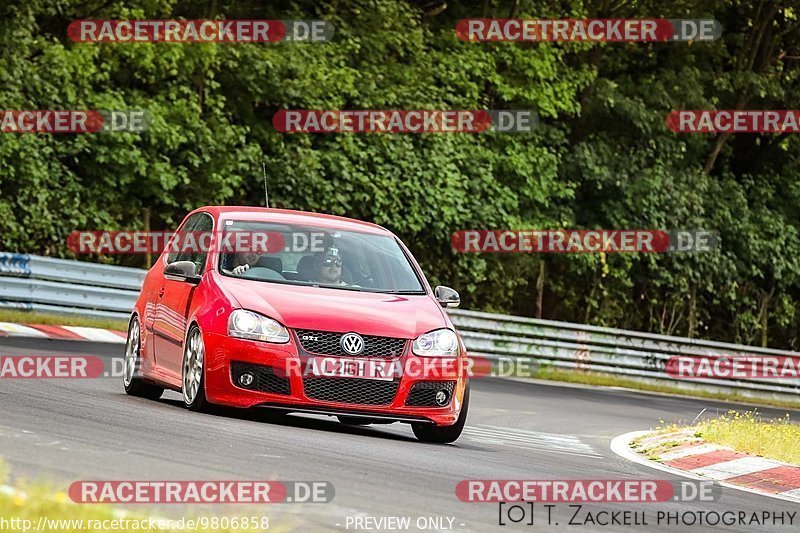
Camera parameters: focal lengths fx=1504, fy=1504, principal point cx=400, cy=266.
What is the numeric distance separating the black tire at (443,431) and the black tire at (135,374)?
2.45 metres

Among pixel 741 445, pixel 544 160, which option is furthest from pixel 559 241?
pixel 741 445

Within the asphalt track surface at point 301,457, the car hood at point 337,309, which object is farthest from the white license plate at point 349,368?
the asphalt track surface at point 301,457

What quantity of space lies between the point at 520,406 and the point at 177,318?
781 centimetres

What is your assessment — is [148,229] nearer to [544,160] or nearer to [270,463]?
[544,160]

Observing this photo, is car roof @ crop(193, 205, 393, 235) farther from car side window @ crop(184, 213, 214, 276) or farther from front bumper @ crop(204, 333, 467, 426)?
front bumper @ crop(204, 333, 467, 426)

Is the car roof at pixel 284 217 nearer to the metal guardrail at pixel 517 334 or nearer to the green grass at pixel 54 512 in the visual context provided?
the green grass at pixel 54 512

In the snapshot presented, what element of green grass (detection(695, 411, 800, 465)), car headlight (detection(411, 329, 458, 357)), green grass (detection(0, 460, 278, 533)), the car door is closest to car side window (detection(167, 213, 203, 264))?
the car door

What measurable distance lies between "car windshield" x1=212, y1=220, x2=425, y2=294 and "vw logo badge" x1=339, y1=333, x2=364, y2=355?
96 centimetres

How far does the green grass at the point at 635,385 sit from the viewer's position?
88.5 feet

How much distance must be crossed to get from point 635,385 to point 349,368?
17992 mm

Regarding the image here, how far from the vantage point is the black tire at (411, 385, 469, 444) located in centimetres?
1148

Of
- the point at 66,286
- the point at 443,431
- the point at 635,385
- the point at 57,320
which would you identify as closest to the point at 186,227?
the point at 443,431

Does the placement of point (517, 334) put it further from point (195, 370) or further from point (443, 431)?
point (195, 370)

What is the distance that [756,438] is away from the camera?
43.0 feet
